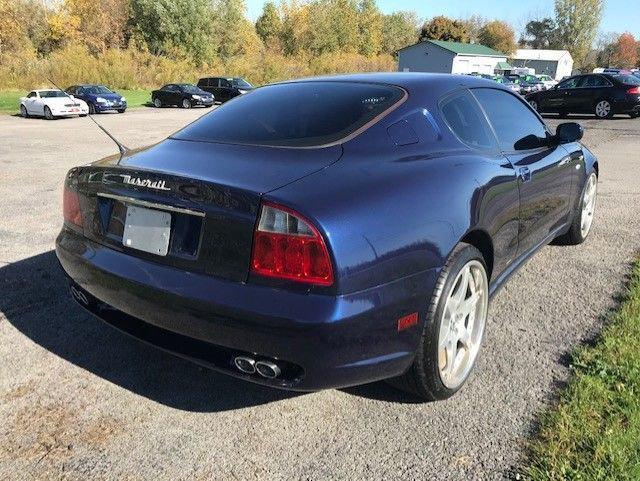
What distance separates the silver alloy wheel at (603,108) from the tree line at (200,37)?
30.4 meters

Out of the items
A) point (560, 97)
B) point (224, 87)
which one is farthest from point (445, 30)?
point (560, 97)

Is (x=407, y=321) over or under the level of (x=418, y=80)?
under

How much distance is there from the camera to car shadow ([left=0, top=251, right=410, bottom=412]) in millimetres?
2727

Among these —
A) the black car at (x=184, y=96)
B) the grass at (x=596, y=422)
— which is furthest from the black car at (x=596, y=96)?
the grass at (x=596, y=422)

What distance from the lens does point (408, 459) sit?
7.55 feet

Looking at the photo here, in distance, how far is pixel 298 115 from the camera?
2.99 m

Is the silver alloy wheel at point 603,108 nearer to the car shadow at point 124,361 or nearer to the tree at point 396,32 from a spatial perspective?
the car shadow at point 124,361

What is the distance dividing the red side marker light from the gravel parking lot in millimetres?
509

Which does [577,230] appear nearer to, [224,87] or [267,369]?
[267,369]

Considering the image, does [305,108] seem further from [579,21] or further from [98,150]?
[579,21]

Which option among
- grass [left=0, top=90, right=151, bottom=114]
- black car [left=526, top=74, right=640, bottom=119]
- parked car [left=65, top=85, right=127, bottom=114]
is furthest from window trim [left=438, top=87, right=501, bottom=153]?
grass [left=0, top=90, right=151, bottom=114]

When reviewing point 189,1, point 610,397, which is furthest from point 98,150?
point 189,1

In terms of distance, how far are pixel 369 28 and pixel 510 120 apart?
81.6 meters

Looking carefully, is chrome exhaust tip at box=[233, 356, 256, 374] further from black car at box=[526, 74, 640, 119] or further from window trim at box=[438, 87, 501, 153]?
black car at box=[526, 74, 640, 119]
